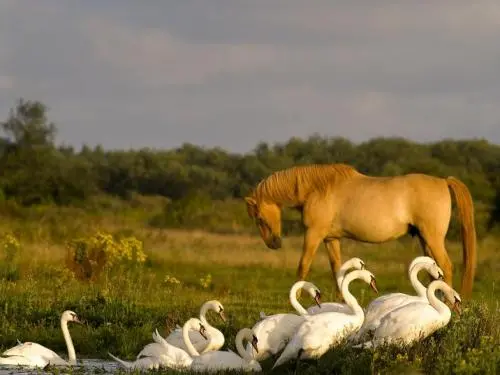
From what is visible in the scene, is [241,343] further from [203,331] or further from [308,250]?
[308,250]

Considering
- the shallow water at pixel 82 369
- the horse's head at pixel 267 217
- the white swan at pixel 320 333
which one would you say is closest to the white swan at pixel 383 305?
the white swan at pixel 320 333

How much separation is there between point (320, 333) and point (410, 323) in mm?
851

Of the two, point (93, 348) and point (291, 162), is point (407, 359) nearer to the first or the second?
point (93, 348)

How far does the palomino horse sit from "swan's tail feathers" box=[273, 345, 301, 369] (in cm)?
673

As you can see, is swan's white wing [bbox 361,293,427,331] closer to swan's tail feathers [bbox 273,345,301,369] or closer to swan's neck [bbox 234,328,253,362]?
swan's tail feathers [bbox 273,345,301,369]

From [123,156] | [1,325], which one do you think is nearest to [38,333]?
[1,325]

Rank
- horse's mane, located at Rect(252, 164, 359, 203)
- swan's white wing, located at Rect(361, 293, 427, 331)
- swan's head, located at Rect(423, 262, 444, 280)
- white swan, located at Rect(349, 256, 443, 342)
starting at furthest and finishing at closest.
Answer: horse's mane, located at Rect(252, 164, 359, 203), swan's head, located at Rect(423, 262, 444, 280), swan's white wing, located at Rect(361, 293, 427, 331), white swan, located at Rect(349, 256, 443, 342)

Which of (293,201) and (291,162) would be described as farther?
(291,162)

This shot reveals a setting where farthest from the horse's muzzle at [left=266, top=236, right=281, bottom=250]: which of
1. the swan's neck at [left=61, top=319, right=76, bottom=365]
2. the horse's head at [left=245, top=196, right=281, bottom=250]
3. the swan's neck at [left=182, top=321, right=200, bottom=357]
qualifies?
the swan's neck at [left=182, top=321, right=200, bottom=357]

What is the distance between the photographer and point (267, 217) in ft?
66.2

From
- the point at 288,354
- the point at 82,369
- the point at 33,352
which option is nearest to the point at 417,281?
the point at 288,354

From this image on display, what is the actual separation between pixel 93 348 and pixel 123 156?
2738 inches

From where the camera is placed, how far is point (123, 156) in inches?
3307

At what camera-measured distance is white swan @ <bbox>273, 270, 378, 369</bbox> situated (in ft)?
39.0
